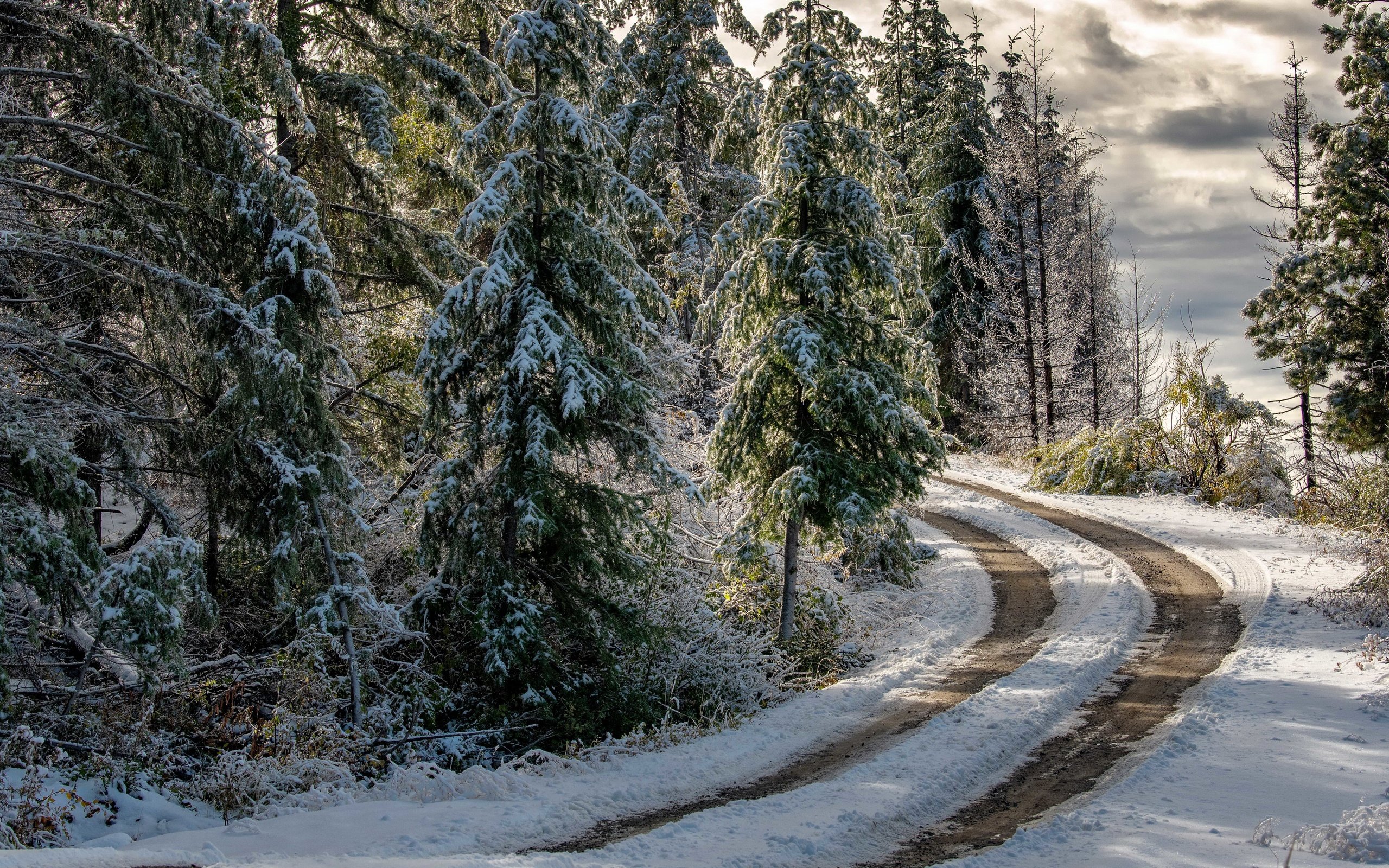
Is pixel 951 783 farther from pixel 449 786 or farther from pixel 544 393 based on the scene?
pixel 544 393

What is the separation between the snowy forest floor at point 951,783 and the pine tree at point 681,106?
14.8 m

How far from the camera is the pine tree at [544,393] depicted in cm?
1063

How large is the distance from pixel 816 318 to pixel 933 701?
6298mm

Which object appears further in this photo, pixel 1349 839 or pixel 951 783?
pixel 951 783

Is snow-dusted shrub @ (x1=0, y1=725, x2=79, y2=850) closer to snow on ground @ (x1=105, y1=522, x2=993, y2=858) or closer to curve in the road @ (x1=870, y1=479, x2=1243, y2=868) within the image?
snow on ground @ (x1=105, y1=522, x2=993, y2=858)

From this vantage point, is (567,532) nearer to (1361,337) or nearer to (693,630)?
(693,630)

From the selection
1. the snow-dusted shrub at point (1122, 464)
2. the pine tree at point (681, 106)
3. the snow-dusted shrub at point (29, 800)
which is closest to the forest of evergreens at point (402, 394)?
the snow-dusted shrub at point (29, 800)

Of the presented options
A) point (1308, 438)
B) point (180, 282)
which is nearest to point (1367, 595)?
point (1308, 438)

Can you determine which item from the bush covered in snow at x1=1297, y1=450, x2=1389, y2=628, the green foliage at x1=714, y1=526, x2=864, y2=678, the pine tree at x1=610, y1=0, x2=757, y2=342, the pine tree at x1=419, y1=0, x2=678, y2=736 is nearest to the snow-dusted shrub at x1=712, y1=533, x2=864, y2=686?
the green foliage at x1=714, y1=526, x2=864, y2=678

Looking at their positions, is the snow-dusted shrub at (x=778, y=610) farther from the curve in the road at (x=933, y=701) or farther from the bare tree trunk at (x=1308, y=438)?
the bare tree trunk at (x=1308, y=438)

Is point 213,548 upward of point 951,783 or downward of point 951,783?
upward

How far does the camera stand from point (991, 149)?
3353 centimetres

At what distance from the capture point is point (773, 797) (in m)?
8.67

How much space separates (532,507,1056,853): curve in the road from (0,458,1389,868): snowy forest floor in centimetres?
18
